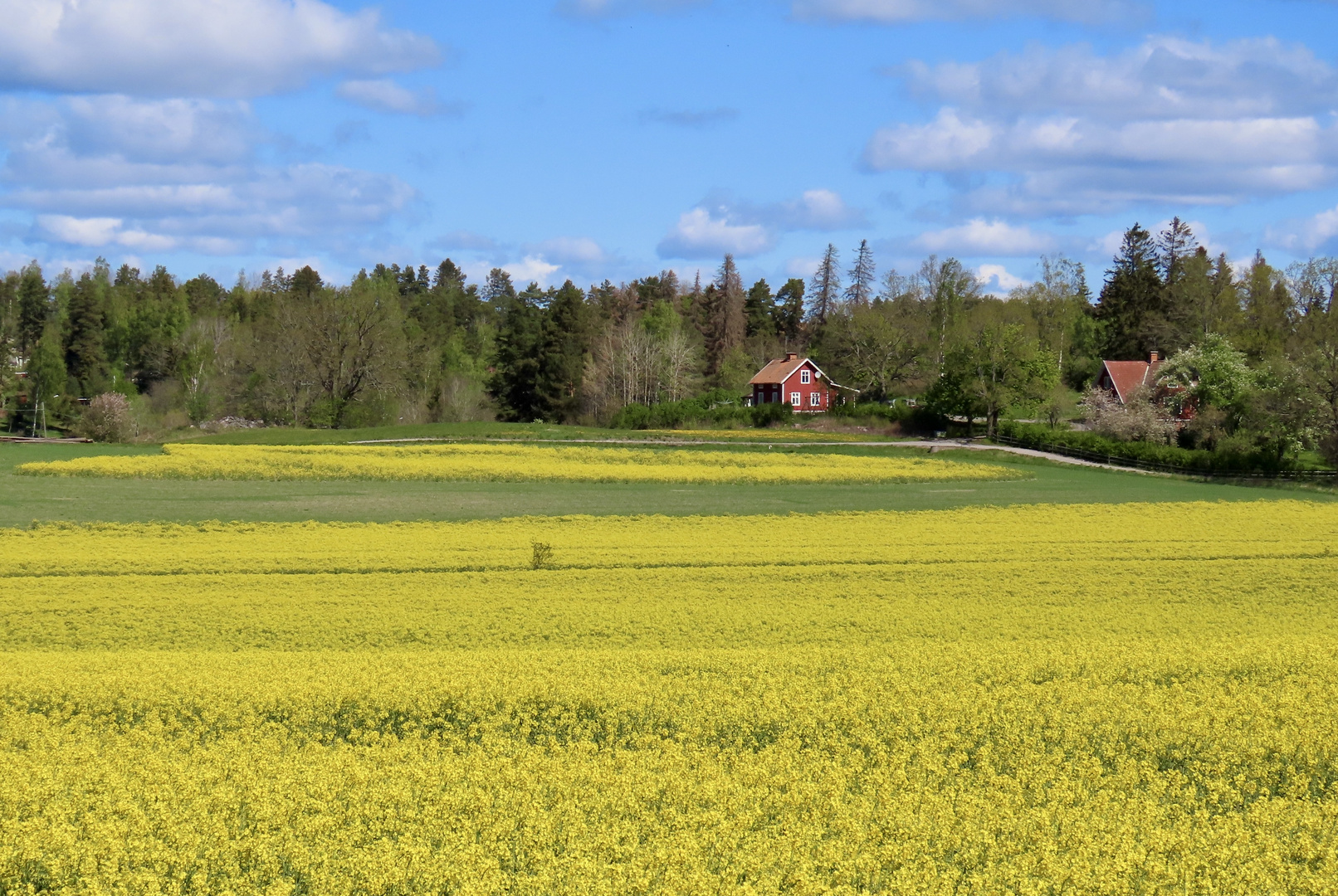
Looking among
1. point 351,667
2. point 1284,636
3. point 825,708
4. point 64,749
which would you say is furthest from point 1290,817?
point 64,749

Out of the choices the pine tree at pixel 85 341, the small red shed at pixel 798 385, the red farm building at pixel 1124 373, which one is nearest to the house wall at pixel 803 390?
the small red shed at pixel 798 385

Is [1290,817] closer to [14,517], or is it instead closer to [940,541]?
[940,541]

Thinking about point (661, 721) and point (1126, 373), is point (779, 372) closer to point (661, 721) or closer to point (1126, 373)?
point (1126, 373)

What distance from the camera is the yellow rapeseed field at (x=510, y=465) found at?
52.8 meters

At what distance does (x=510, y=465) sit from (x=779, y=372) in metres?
62.9

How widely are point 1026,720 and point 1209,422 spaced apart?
63.0 meters

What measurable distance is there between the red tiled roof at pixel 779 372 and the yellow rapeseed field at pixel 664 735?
88.2m

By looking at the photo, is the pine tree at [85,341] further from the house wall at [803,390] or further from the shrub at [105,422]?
the house wall at [803,390]

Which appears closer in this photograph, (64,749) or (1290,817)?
(1290,817)

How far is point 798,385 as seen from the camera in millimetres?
114188

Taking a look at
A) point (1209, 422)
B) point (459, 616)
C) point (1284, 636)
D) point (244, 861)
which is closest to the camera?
point (244, 861)

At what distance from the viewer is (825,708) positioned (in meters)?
14.1

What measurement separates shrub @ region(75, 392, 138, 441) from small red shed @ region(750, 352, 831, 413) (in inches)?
2319

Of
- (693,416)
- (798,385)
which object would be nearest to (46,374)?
(693,416)
